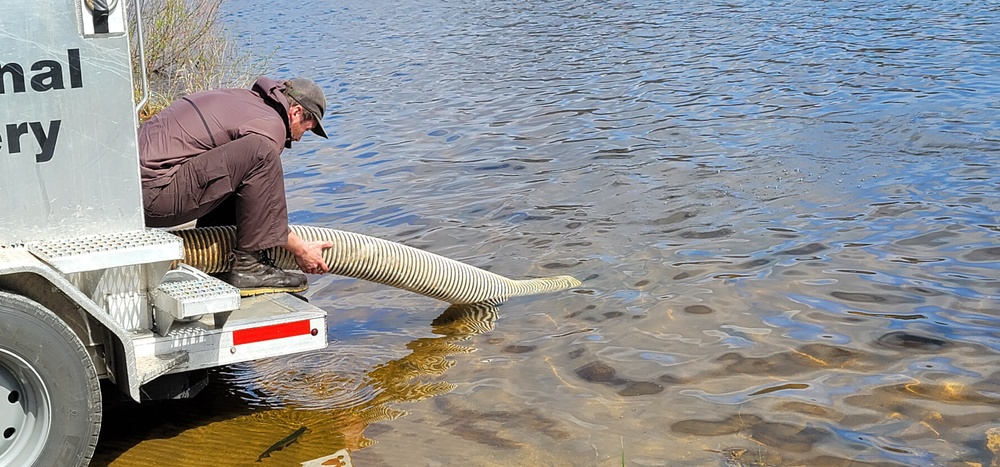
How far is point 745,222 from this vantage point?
867cm

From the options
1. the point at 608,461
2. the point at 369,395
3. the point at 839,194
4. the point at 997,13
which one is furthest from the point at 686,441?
the point at 997,13

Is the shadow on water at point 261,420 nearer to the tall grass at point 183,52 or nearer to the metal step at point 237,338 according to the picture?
the metal step at point 237,338

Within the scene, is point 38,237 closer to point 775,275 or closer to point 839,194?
point 775,275

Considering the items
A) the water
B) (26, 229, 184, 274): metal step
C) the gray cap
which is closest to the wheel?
(26, 229, 184, 274): metal step

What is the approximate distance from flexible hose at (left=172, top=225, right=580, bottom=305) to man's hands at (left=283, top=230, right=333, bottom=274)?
49 millimetres

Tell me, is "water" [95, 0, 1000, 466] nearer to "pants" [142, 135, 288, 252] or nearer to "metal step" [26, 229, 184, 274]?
"pants" [142, 135, 288, 252]

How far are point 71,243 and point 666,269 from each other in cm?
457

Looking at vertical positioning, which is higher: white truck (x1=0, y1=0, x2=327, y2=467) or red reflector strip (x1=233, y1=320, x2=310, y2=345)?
white truck (x1=0, y1=0, x2=327, y2=467)

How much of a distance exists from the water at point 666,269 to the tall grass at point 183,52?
173cm

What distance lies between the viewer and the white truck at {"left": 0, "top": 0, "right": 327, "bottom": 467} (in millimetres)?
4000

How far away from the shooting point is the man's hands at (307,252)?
5691 mm

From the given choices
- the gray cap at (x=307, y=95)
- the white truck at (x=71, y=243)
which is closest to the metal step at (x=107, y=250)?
the white truck at (x=71, y=243)

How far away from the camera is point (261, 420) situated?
548cm

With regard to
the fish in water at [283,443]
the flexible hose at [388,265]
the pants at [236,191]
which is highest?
the pants at [236,191]
